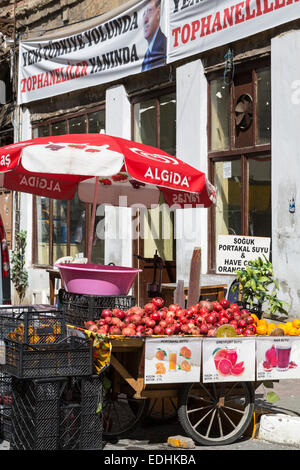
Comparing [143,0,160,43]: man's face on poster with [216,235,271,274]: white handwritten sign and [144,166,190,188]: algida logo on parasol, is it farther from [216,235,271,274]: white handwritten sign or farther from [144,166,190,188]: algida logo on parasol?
[144,166,190,188]: algida logo on parasol

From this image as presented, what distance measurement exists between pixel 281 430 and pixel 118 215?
30.0 feet

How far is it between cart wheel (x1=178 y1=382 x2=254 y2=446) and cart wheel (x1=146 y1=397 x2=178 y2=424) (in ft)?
1.67

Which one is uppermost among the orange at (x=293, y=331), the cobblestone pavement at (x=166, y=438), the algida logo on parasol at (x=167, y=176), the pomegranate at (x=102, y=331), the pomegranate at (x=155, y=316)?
the algida logo on parasol at (x=167, y=176)

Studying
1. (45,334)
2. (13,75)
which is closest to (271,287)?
(45,334)

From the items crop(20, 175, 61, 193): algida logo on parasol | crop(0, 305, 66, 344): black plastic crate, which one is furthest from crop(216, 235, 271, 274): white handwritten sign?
crop(0, 305, 66, 344): black plastic crate

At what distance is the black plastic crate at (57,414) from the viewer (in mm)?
6129

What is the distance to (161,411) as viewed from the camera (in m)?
7.68

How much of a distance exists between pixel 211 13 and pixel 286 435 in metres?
8.02

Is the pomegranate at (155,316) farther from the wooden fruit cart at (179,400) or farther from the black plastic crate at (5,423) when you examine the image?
the black plastic crate at (5,423)

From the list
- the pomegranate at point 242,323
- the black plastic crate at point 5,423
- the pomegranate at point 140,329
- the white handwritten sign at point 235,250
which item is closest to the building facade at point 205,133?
the white handwritten sign at point 235,250

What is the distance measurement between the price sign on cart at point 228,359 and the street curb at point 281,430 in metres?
0.49

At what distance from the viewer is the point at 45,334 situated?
21.9 ft

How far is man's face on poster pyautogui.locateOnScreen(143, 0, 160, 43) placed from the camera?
46.9 ft

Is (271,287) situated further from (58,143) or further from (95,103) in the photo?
(95,103)
